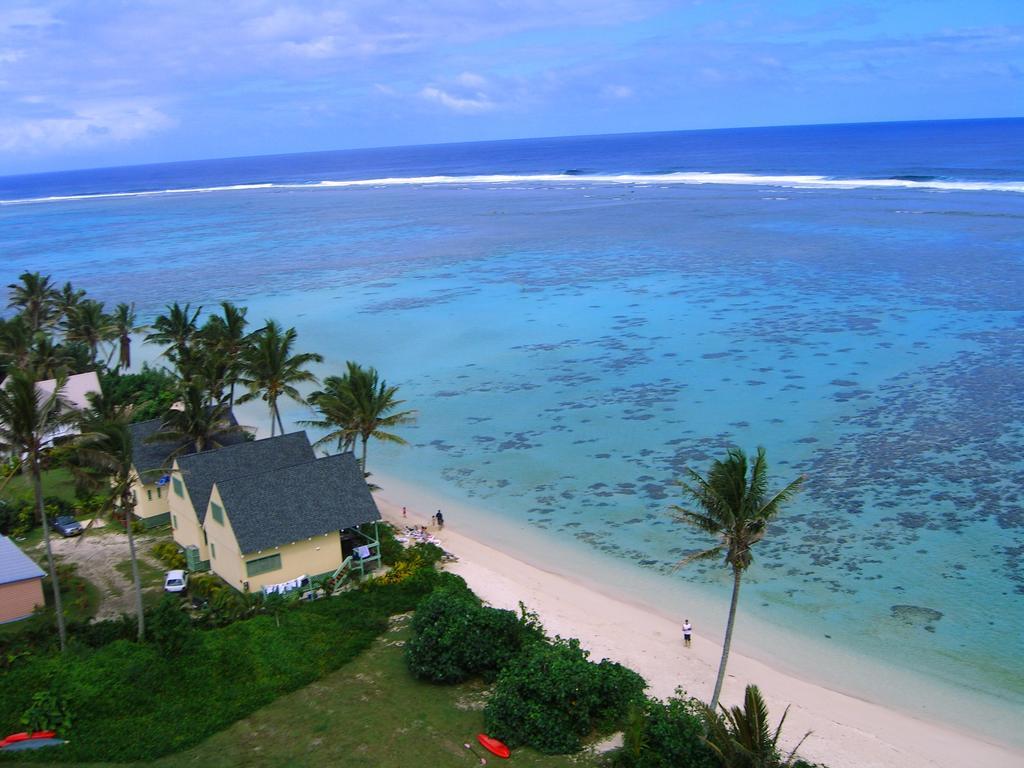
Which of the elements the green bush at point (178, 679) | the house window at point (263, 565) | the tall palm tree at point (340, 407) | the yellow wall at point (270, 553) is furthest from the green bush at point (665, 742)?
the tall palm tree at point (340, 407)

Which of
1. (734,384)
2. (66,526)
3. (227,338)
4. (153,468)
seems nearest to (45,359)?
(227,338)

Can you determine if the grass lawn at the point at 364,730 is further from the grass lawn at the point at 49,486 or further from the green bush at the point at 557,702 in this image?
the grass lawn at the point at 49,486

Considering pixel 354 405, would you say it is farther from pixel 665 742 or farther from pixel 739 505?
pixel 665 742

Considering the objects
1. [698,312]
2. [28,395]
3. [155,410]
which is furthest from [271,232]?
[28,395]

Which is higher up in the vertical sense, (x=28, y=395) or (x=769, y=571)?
(x=28, y=395)

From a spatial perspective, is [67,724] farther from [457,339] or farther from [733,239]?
[733,239]

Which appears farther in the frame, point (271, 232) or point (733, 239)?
point (271, 232)

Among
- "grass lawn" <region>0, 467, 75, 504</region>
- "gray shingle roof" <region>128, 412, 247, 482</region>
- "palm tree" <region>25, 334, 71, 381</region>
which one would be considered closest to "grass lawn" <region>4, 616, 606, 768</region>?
"gray shingle roof" <region>128, 412, 247, 482</region>
